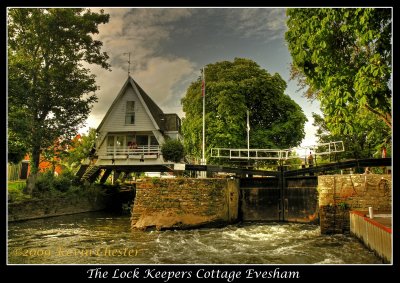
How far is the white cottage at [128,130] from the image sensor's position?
26688mm

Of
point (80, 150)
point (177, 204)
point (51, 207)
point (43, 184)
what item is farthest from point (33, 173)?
point (80, 150)

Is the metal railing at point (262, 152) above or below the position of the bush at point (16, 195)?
above

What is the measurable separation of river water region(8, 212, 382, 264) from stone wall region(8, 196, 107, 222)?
161 cm

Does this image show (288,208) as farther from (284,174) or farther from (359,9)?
(359,9)

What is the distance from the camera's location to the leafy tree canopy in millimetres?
21422

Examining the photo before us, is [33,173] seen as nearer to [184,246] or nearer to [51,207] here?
[51,207]

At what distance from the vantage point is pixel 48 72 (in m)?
23.0

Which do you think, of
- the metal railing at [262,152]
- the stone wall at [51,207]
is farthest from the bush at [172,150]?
the stone wall at [51,207]

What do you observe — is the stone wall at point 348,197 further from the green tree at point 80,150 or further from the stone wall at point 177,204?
the green tree at point 80,150

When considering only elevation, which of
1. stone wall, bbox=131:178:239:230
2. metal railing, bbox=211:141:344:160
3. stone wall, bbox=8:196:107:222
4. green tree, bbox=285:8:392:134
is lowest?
stone wall, bbox=8:196:107:222

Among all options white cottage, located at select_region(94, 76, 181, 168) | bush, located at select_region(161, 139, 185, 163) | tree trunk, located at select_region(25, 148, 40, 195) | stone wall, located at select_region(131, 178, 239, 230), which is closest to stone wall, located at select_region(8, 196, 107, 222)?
tree trunk, located at select_region(25, 148, 40, 195)

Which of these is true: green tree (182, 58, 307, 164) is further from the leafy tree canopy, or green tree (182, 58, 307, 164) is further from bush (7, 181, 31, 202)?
bush (7, 181, 31, 202)

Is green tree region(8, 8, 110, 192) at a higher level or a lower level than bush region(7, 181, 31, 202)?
higher

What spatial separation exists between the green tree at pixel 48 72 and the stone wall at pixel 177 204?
9470 millimetres
